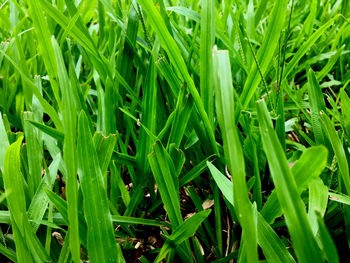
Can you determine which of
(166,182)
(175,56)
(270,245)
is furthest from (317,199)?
(175,56)

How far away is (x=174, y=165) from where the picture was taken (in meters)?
0.50

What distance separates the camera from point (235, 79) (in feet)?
2.44

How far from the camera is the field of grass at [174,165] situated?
0.29 metres

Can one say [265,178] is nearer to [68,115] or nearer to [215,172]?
[215,172]

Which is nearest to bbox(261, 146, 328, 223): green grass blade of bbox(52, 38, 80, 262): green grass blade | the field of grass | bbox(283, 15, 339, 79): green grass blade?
the field of grass

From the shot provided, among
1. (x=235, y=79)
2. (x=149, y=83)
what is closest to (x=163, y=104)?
(x=149, y=83)

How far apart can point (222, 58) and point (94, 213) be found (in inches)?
8.5

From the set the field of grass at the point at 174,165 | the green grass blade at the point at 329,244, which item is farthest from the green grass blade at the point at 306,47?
the green grass blade at the point at 329,244

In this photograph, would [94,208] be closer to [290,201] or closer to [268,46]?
[290,201]

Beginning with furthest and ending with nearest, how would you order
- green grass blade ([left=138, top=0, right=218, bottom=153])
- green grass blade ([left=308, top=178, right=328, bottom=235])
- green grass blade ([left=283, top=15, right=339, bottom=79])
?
green grass blade ([left=283, top=15, right=339, bottom=79]), green grass blade ([left=138, top=0, right=218, bottom=153]), green grass blade ([left=308, top=178, right=328, bottom=235])

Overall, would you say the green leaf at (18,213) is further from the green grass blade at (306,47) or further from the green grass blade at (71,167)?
the green grass blade at (306,47)

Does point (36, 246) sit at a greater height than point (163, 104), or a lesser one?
lesser

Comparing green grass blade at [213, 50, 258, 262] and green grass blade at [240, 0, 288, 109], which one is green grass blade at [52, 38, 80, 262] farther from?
green grass blade at [240, 0, 288, 109]

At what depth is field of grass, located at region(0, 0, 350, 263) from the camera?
0.29 meters
